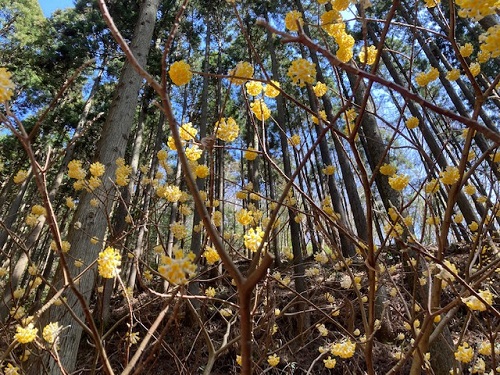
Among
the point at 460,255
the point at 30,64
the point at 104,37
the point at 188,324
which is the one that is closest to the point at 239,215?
the point at 188,324

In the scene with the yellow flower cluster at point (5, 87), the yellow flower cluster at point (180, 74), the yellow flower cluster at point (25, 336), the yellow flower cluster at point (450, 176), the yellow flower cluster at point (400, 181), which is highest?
the yellow flower cluster at point (180, 74)

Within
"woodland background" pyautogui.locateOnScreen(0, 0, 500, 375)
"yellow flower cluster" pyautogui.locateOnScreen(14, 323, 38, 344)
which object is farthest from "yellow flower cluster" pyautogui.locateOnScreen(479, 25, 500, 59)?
"yellow flower cluster" pyautogui.locateOnScreen(14, 323, 38, 344)

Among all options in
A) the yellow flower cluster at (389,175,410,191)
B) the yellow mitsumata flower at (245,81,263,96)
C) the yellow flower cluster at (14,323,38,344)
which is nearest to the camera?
the yellow flower cluster at (14,323,38,344)

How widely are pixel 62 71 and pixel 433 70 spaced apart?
1293cm

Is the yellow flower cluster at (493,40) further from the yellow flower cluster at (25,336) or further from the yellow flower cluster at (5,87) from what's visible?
the yellow flower cluster at (25,336)

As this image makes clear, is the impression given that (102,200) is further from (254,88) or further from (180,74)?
(180,74)

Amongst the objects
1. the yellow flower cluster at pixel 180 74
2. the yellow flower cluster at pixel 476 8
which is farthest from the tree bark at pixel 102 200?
the yellow flower cluster at pixel 476 8

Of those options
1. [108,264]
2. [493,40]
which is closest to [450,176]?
[493,40]

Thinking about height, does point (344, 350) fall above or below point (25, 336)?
below

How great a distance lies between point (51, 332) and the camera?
1.82 metres

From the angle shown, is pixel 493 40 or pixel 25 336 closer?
pixel 493 40

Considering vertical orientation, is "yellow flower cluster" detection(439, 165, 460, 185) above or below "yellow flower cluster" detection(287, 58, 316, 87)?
below

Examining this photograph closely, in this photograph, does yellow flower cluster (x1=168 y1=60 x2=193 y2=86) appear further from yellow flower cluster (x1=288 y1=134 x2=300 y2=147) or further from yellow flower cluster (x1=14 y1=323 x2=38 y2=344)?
yellow flower cluster (x1=14 y1=323 x2=38 y2=344)

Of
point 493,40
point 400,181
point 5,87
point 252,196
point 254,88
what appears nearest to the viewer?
point 5,87
